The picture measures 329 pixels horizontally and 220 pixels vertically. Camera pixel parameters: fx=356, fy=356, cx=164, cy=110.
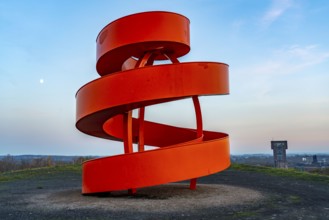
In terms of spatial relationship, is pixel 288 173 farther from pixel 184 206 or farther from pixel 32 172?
pixel 32 172

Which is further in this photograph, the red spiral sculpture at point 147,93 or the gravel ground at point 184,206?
the red spiral sculpture at point 147,93

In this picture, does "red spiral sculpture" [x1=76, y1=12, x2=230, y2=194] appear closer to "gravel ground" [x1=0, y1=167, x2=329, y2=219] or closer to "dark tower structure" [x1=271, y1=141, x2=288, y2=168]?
"gravel ground" [x1=0, y1=167, x2=329, y2=219]

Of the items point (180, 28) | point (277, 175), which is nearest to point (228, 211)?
point (180, 28)

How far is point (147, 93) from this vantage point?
11.0 metres

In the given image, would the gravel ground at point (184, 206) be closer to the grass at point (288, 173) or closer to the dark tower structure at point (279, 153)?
the grass at point (288, 173)

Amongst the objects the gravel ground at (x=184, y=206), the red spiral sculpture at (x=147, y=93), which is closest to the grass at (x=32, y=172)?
the gravel ground at (x=184, y=206)

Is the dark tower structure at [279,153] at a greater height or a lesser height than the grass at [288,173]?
greater

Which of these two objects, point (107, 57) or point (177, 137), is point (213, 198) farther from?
point (107, 57)

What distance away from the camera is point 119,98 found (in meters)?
11.1

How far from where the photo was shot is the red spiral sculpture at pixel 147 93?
1075 cm

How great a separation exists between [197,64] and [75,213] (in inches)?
229

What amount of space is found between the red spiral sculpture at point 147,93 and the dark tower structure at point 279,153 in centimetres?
1575

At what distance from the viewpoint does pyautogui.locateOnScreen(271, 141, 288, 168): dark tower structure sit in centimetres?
2731

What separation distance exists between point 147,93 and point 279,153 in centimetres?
1931
